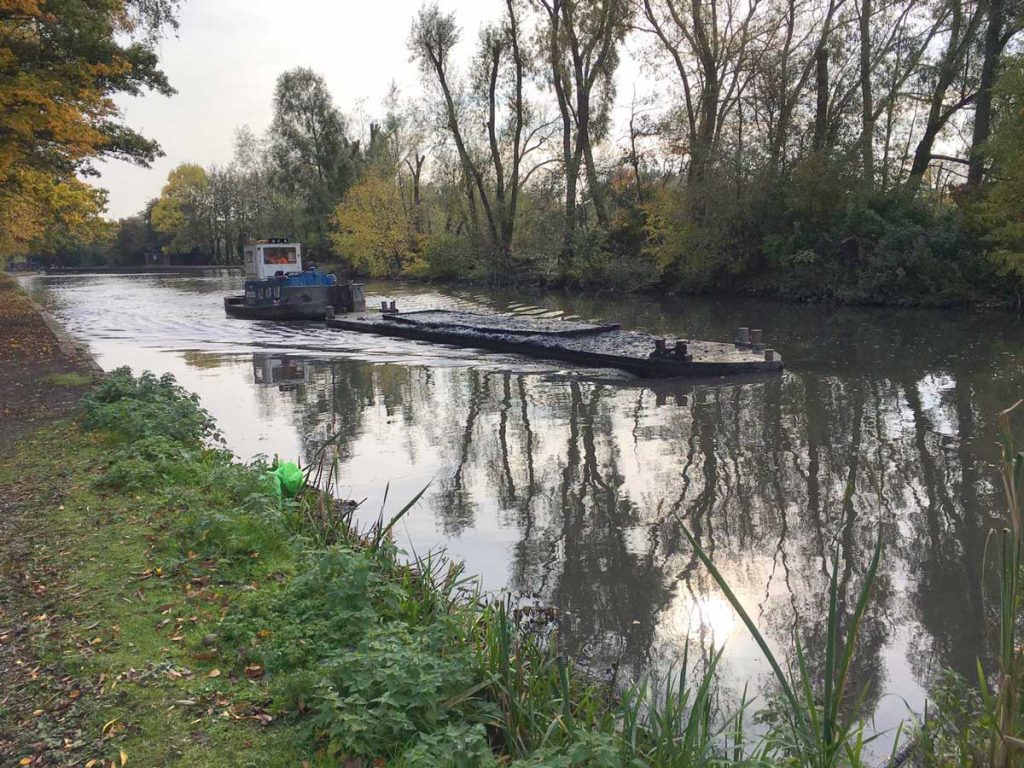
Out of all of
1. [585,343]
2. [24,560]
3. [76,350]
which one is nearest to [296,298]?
[76,350]

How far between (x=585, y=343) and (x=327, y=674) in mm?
13857

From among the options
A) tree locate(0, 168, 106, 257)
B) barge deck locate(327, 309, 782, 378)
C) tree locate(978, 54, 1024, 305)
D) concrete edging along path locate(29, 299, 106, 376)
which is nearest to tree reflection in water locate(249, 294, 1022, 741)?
barge deck locate(327, 309, 782, 378)

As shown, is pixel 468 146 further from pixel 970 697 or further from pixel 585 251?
pixel 970 697

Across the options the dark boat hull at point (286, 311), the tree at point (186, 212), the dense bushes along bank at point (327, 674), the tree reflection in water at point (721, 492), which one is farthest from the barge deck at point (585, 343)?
the tree at point (186, 212)

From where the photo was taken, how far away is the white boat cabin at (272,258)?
3061cm

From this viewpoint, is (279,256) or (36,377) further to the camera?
(279,256)

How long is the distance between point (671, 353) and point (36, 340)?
Answer: 14.0m

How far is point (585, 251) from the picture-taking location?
37156 millimetres

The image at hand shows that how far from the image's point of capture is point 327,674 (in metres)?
3.60

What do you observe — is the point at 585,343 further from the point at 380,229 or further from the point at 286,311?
the point at 380,229

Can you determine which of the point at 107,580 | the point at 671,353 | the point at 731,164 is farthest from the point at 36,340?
the point at 731,164

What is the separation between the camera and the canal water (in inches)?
200

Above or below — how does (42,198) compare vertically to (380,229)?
below

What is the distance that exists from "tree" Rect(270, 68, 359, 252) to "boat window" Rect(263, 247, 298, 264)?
32.0 meters
